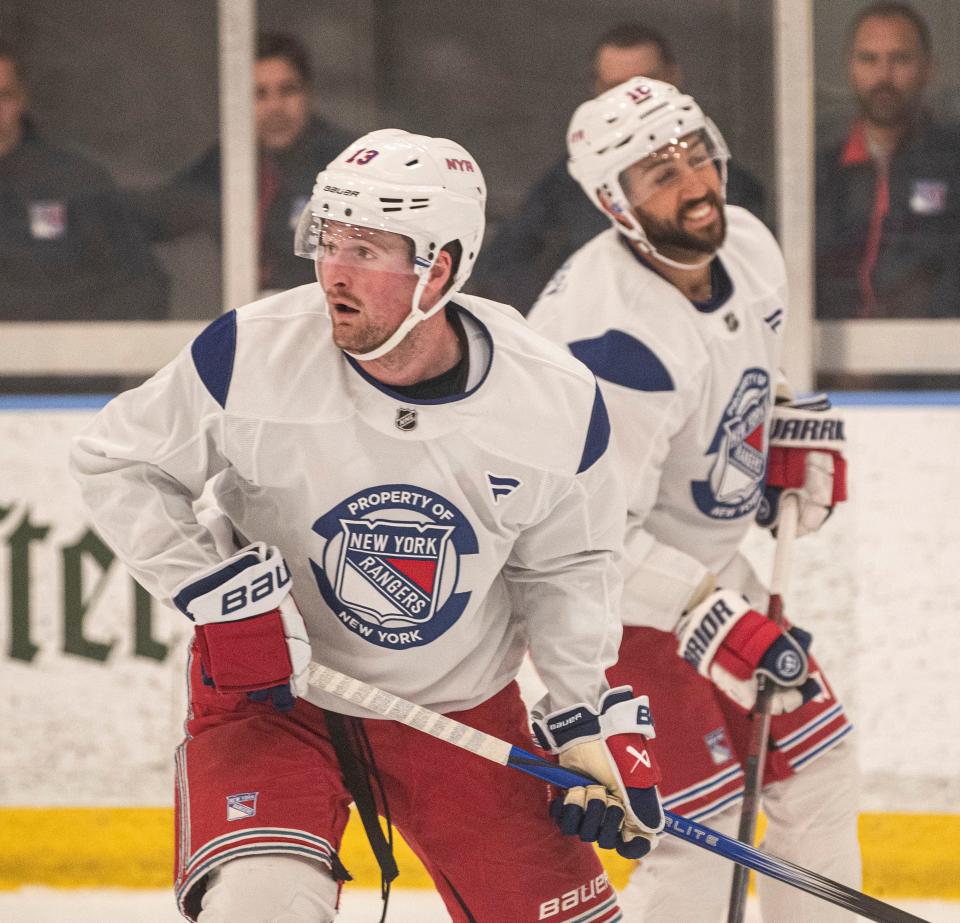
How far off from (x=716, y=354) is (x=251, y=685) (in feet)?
2.87

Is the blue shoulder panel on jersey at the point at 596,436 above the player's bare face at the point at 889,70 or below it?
below

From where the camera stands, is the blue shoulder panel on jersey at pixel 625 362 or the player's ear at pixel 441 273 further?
the blue shoulder panel on jersey at pixel 625 362

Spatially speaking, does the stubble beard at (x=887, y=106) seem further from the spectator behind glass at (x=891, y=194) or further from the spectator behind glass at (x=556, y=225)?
the spectator behind glass at (x=556, y=225)

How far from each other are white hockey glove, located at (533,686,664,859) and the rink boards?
3.99 ft

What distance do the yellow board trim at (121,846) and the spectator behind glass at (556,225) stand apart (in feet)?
3.84

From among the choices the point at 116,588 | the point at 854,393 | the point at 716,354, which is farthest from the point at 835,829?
the point at 116,588

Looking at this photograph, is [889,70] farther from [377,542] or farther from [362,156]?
[377,542]

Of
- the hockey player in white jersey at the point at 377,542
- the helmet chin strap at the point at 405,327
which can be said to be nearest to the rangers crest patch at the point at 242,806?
the hockey player in white jersey at the point at 377,542

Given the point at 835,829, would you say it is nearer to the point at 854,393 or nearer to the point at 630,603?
the point at 630,603

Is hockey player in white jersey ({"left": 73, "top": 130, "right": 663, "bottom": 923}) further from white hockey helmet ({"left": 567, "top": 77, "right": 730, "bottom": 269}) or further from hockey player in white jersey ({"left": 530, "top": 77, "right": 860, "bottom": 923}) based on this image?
white hockey helmet ({"left": 567, "top": 77, "right": 730, "bottom": 269})

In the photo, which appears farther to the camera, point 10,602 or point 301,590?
point 10,602

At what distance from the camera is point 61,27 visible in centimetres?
350

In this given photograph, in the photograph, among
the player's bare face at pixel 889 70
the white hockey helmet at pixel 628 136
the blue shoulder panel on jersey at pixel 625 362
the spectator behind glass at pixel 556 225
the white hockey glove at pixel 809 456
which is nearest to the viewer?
the blue shoulder panel on jersey at pixel 625 362

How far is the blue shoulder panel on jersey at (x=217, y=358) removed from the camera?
1.79m
